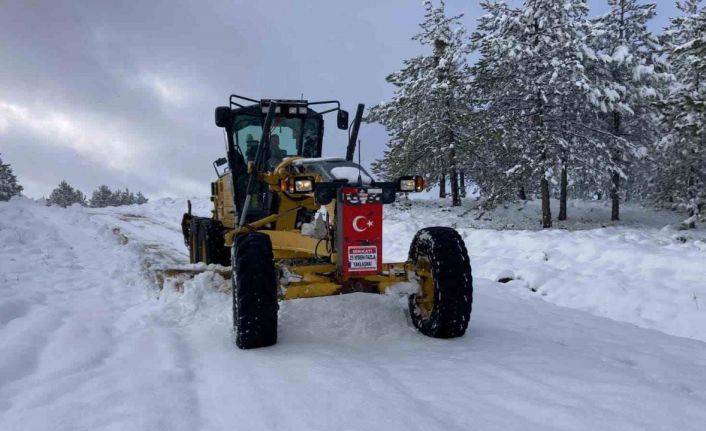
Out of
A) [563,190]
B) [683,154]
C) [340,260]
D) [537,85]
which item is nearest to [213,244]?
[340,260]

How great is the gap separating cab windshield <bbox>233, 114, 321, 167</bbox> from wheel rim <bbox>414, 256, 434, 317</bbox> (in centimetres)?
272

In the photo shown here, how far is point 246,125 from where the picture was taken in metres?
6.87

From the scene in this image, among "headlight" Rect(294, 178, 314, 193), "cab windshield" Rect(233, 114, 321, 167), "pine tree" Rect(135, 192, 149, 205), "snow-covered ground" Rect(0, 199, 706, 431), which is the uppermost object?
"pine tree" Rect(135, 192, 149, 205)

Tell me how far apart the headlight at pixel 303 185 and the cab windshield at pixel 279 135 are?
2.41m

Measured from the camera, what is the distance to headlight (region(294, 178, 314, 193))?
4250 mm

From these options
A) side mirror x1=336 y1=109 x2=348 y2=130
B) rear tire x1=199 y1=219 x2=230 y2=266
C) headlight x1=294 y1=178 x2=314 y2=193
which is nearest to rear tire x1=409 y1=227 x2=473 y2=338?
headlight x1=294 y1=178 x2=314 y2=193

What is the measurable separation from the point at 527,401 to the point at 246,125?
17.1 ft

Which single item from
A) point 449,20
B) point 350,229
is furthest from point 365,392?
point 449,20

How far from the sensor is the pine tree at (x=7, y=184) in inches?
1889

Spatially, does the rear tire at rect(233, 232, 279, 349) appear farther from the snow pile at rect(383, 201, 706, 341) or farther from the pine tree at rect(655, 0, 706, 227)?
the pine tree at rect(655, 0, 706, 227)

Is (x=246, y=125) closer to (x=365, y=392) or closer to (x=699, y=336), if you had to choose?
(x=365, y=392)

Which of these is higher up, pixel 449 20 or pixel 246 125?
pixel 449 20

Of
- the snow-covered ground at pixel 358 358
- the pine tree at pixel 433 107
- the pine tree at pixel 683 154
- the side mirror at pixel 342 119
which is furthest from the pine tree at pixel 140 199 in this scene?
the side mirror at pixel 342 119

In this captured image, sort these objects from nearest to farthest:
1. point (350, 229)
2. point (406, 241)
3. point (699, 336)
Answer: point (350, 229)
point (699, 336)
point (406, 241)
